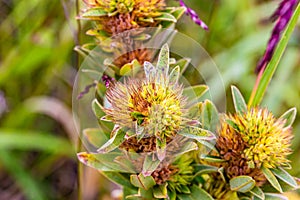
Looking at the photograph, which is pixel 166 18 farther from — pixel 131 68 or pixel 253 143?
pixel 253 143

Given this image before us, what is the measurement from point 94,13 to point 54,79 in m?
1.17

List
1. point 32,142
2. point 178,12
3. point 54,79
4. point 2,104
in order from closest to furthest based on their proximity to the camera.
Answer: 1. point 178,12
2. point 32,142
3. point 2,104
4. point 54,79

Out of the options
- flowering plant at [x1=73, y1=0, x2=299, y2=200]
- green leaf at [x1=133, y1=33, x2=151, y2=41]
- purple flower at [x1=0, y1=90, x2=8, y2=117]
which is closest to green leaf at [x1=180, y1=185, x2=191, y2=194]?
flowering plant at [x1=73, y1=0, x2=299, y2=200]

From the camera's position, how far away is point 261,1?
2.10m

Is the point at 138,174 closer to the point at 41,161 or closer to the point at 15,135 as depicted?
the point at 15,135

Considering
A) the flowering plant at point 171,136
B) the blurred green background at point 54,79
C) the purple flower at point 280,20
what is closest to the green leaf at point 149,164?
the flowering plant at point 171,136

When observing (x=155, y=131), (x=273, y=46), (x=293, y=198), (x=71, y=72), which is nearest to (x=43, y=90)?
(x=71, y=72)

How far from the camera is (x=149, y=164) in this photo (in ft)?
2.06

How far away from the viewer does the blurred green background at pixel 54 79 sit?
1573 millimetres

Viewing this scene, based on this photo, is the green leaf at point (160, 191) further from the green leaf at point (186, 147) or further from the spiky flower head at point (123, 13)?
the spiky flower head at point (123, 13)

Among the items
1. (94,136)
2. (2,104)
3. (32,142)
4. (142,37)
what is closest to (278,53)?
(142,37)

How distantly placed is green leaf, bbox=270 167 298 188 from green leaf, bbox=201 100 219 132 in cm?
10

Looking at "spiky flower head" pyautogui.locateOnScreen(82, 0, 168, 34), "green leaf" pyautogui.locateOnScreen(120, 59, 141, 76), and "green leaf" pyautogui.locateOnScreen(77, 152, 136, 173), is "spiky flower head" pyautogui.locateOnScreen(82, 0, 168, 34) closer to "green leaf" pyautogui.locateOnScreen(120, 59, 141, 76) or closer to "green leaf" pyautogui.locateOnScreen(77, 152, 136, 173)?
"green leaf" pyautogui.locateOnScreen(120, 59, 141, 76)

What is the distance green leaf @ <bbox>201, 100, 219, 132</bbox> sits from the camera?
71cm
